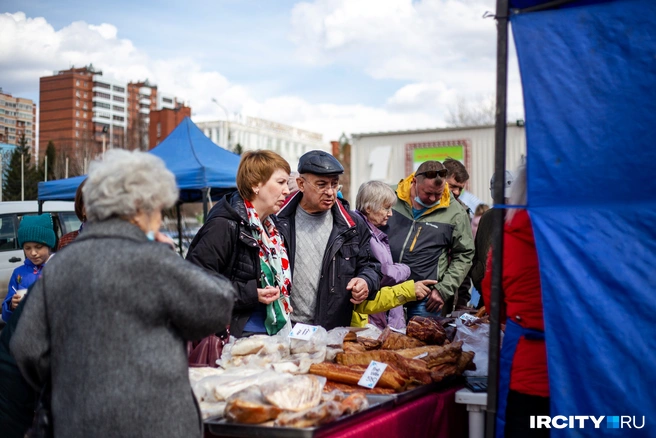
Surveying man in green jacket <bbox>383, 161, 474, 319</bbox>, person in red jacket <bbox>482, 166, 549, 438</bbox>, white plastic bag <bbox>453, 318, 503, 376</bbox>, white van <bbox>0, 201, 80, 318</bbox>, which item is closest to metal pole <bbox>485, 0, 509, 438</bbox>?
person in red jacket <bbox>482, 166, 549, 438</bbox>

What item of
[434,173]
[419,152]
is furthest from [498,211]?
[419,152]

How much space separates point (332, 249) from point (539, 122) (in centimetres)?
175

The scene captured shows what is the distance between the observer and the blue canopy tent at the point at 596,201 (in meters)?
2.18

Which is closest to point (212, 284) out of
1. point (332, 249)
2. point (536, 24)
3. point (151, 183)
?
point (151, 183)

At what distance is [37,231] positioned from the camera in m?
4.15

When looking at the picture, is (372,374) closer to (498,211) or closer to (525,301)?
(525,301)

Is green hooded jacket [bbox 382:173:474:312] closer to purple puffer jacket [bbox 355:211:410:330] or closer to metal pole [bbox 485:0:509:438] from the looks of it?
purple puffer jacket [bbox 355:211:410:330]

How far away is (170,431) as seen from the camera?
73.6 inches

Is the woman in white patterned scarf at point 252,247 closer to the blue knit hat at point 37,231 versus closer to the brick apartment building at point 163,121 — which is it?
the blue knit hat at point 37,231

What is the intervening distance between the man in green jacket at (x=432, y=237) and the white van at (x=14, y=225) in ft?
19.7

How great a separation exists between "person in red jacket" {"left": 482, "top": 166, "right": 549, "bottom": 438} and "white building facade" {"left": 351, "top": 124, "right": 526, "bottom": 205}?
13340 millimetres

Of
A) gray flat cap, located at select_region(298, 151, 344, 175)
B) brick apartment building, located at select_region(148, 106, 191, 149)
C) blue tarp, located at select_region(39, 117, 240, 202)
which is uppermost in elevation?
brick apartment building, located at select_region(148, 106, 191, 149)

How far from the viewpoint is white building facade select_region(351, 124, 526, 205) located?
15.8m

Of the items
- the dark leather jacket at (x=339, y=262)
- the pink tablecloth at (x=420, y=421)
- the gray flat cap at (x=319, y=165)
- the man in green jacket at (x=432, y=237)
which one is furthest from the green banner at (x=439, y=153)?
the pink tablecloth at (x=420, y=421)
